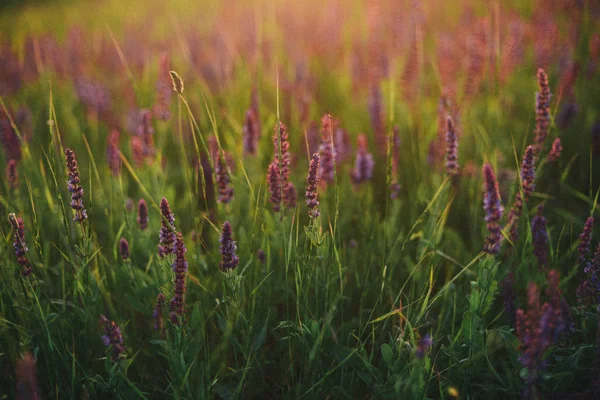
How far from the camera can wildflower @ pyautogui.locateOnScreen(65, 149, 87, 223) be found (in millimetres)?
1417

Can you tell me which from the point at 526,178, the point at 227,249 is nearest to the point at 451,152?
the point at 526,178

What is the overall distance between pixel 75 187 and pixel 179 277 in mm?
464

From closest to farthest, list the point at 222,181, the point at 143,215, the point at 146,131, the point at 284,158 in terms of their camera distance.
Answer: the point at 284,158, the point at 222,181, the point at 143,215, the point at 146,131

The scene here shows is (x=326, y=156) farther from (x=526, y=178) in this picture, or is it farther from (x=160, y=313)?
(x=160, y=313)

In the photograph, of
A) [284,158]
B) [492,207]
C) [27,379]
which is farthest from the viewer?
[284,158]

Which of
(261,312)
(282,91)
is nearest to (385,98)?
(282,91)

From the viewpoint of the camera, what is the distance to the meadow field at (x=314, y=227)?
4.82 feet

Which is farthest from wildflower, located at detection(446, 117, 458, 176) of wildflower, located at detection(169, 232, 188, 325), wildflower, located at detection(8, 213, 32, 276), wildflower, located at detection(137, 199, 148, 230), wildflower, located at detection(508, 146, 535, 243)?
wildflower, located at detection(8, 213, 32, 276)

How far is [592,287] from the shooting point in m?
1.49

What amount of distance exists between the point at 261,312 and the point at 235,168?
1103 mm

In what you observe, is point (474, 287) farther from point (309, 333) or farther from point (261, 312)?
point (261, 312)

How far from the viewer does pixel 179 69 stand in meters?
4.82

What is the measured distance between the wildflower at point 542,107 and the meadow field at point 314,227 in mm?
11

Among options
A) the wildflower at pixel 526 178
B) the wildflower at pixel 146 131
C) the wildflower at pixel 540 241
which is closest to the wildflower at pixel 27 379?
the wildflower at pixel 526 178
